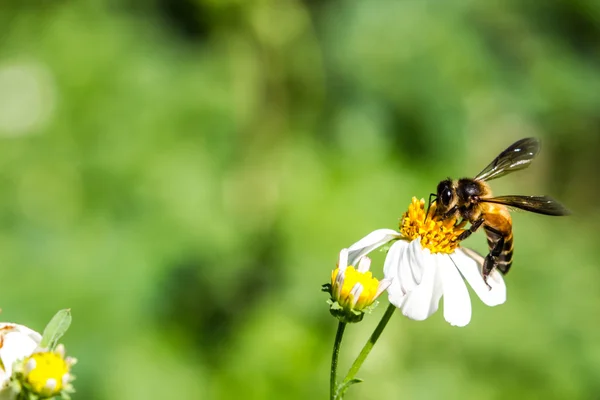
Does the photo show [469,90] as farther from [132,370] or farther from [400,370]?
[132,370]

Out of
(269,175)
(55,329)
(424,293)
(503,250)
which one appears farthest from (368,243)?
(269,175)

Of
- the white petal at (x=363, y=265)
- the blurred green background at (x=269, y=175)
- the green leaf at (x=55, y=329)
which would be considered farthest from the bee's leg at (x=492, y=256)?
the blurred green background at (x=269, y=175)

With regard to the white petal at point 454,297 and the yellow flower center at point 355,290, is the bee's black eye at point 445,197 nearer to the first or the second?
the white petal at point 454,297

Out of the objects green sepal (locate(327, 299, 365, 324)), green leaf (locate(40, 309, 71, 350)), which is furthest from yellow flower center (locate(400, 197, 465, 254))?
green leaf (locate(40, 309, 71, 350))

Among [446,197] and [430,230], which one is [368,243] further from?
[446,197]

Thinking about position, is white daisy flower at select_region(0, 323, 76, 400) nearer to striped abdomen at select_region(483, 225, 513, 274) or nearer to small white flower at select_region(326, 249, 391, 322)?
small white flower at select_region(326, 249, 391, 322)

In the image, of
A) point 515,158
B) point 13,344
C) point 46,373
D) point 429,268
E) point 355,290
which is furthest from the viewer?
point 515,158
